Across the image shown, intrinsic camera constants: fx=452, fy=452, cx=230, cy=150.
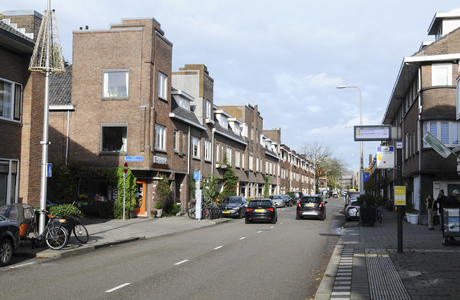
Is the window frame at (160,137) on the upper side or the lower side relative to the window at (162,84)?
lower

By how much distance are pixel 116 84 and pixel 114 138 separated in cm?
328

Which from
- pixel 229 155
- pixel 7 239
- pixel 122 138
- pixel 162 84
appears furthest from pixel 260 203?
pixel 229 155

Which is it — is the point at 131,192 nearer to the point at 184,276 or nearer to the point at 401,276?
the point at 184,276

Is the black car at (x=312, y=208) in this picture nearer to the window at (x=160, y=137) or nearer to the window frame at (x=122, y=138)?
the window at (x=160, y=137)

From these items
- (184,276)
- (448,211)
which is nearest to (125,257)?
(184,276)

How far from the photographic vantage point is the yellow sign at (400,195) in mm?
11665

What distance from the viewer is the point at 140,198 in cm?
2748

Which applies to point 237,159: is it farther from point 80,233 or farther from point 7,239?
point 7,239

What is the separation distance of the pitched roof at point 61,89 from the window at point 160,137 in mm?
5739

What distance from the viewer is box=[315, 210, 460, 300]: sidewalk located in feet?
23.2

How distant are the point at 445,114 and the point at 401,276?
674 inches

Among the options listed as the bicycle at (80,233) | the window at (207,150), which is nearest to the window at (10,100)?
the bicycle at (80,233)

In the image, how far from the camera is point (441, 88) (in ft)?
76.4

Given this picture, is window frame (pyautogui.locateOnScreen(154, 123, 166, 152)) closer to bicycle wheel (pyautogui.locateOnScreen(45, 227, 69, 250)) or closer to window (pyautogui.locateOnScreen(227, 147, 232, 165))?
window (pyautogui.locateOnScreen(227, 147, 232, 165))
